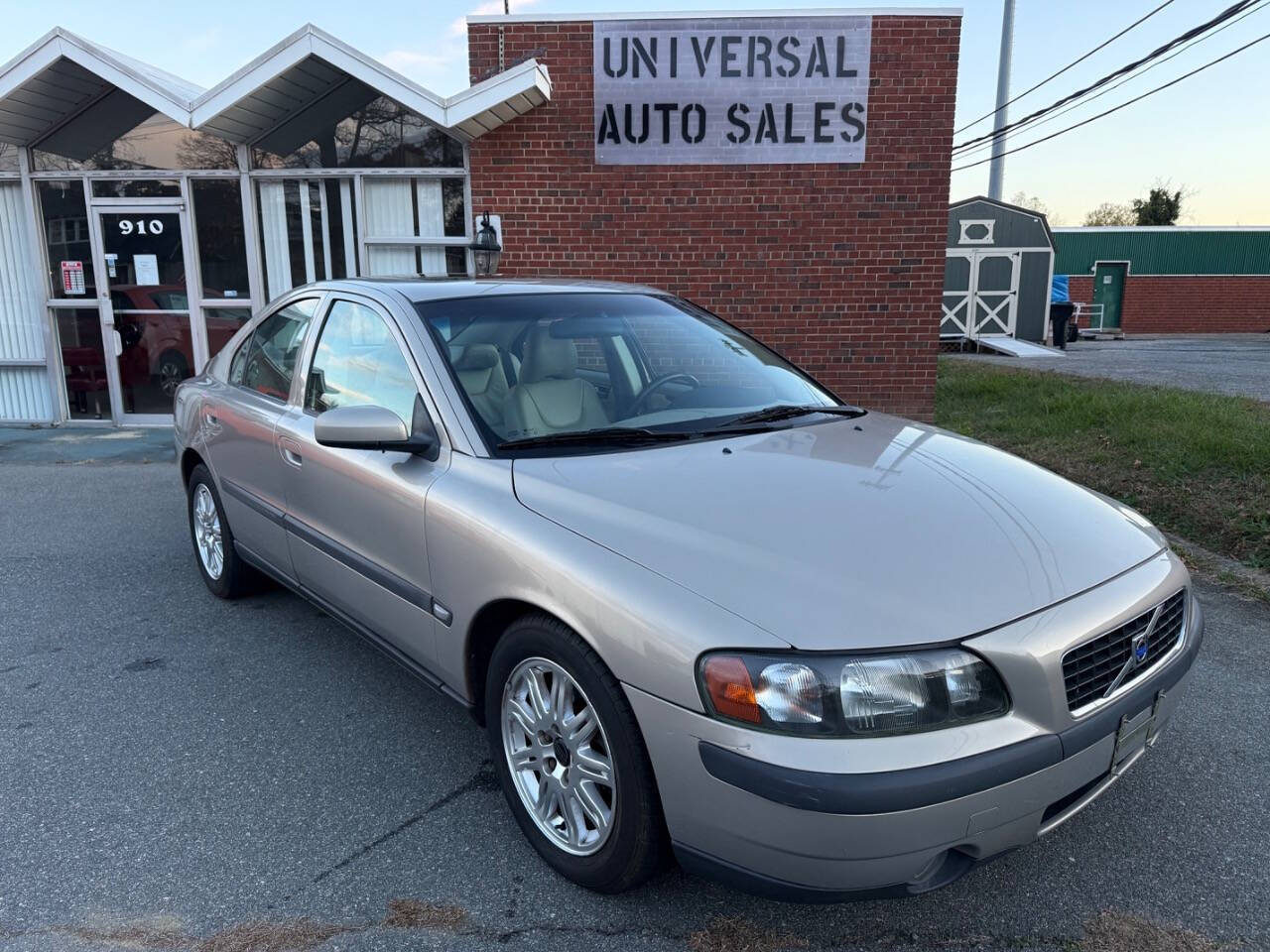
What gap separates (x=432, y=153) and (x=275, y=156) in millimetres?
1702

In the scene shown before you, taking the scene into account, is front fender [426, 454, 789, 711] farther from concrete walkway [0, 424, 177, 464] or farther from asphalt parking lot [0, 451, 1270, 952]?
concrete walkway [0, 424, 177, 464]

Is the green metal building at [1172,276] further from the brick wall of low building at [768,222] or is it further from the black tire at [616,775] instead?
the black tire at [616,775]

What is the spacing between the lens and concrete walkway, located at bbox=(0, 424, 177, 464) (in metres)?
8.39

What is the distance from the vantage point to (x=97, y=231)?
9.51 meters

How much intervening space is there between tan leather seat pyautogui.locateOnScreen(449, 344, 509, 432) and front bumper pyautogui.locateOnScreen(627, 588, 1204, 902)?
4.00 ft

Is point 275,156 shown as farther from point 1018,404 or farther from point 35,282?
point 1018,404

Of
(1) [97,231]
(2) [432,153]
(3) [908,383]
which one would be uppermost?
(2) [432,153]

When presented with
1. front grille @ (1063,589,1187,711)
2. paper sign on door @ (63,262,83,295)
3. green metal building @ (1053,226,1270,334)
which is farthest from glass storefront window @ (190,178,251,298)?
green metal building @ (1053,226,1270,334)

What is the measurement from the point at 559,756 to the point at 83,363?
9.68m

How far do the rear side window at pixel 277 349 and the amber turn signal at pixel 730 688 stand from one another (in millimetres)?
2602

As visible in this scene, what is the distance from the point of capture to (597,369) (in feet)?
11.0

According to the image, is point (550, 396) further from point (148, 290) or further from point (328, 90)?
point (148, 290)

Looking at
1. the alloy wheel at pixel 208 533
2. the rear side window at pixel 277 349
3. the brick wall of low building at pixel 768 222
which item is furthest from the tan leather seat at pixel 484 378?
the brick wall of low building at pixel 768 222

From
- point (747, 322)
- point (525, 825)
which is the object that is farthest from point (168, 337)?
point (525, 825)
